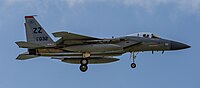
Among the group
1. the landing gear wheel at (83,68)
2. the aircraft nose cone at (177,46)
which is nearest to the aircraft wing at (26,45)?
the landing gear wheel at (83,68)

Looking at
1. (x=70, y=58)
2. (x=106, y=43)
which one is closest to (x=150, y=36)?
(x=106, y=43)

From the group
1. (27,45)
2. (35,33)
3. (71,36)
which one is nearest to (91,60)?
(71,36)

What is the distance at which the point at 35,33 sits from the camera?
41.8 meters

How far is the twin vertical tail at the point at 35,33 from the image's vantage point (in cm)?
4147

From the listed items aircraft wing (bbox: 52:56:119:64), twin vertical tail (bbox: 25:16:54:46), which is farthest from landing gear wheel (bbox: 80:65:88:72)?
twin vertical tail (bbox: 25:16:54:46)

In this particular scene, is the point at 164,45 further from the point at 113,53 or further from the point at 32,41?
the point at 32,41

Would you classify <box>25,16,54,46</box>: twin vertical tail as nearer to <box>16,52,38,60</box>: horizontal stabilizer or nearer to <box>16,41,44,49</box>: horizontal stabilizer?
<box>16,41,44,49</box>: horizontal stabilizer

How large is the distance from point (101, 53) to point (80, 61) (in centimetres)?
166

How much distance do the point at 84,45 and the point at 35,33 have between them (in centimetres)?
387

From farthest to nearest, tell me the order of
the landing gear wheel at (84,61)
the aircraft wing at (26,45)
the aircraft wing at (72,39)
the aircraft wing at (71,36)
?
the landing gear wheel at (84,61) → the aircraft wing at (72,39) → the aircraft wing at (26,45) → the aircraft wing at (71,36)

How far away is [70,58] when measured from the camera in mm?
42844

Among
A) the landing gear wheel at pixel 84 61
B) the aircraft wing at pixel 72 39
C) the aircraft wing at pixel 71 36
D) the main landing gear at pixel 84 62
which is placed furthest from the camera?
the landing gear wheel at pixel 84 61

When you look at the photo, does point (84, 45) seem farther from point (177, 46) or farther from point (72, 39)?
point (177, 46)

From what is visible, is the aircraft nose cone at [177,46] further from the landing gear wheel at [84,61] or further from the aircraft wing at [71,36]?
the landing gear wheel at [84,61]
